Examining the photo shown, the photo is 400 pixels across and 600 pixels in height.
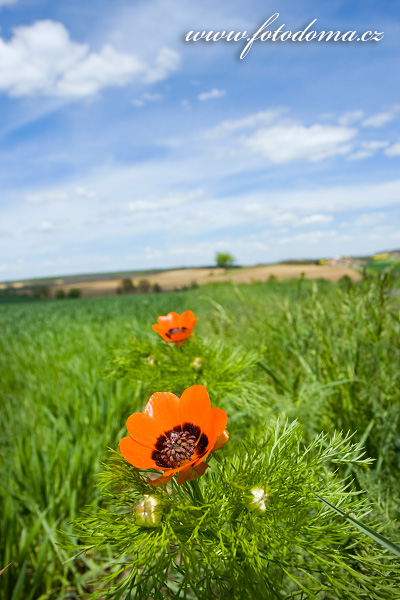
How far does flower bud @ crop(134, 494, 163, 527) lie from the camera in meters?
0.76

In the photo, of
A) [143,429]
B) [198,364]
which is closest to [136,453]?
[143,429]

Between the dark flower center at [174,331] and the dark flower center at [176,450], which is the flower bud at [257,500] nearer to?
the dark flower center at [176,450]

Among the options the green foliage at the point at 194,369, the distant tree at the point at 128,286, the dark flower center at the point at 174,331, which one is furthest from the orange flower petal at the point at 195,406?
the distant tree at the point at 128,286

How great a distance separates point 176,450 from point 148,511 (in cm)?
12

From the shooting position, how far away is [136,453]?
79 centimetres

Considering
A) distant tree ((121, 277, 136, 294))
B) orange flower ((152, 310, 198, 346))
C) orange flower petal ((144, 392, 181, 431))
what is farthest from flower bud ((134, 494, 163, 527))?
distant tree ((121, 277, 136, 294))

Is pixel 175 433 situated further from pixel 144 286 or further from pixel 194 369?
pixel 144 286

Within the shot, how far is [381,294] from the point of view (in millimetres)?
2078

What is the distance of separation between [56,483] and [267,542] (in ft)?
7.43

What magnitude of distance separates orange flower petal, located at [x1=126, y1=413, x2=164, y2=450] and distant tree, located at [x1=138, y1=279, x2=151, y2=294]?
52176 millimetres

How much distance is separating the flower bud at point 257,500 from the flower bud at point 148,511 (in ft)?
0.55

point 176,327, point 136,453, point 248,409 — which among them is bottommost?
point 248,409

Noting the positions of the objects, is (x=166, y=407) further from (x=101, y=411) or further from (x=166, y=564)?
(x=101, y=411)

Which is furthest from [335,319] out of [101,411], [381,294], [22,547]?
[22,547]
